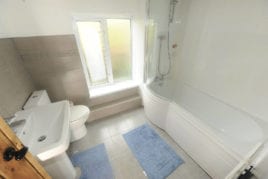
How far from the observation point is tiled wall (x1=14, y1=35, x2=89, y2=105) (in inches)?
61.6

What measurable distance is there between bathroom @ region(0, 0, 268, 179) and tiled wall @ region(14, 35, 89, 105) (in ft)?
0.04

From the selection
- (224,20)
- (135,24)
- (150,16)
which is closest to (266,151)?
(224,20)

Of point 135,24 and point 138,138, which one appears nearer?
point 138,138

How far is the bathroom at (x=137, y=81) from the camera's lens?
1246 mm

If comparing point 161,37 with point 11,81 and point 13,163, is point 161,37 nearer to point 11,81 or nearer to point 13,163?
point 11,81

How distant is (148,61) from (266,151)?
1.79m

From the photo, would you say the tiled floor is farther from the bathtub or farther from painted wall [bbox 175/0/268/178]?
painted wall [bbox 175/0/268/178]

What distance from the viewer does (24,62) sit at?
157cm

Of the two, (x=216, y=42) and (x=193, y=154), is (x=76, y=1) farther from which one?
(x=193, y=154)

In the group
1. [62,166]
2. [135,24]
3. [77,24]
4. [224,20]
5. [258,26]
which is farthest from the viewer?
[135,24]

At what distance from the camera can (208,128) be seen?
53.2 inches

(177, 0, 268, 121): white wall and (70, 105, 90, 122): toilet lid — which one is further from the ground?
(177, 0, 268, 121): white wall

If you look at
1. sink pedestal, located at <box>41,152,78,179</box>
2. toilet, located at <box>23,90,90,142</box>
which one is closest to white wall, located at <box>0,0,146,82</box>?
toilet, located at <box>23,90,90,142</box>

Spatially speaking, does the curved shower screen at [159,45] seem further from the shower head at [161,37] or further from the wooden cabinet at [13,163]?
the wooden cabinet at [13,163]
